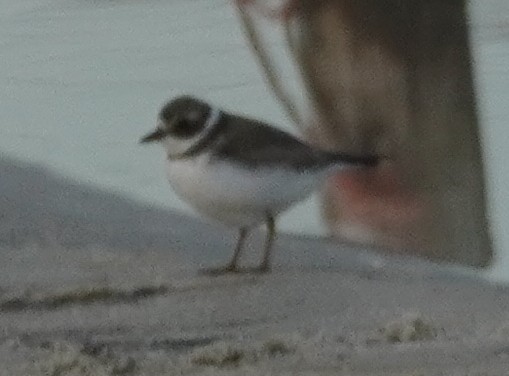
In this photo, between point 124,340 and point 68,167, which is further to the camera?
point 68,167

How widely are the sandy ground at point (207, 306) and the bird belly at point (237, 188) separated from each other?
11 centimetres

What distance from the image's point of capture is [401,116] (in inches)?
85.8

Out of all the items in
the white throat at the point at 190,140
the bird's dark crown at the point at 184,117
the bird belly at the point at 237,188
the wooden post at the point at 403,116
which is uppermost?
the bird's dark crown at the point at 184,117

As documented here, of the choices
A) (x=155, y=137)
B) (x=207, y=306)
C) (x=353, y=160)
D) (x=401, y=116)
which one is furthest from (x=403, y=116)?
(x=207, y=306)

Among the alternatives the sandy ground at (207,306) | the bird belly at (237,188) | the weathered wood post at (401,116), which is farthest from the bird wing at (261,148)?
the weathered wood post at (401,116)

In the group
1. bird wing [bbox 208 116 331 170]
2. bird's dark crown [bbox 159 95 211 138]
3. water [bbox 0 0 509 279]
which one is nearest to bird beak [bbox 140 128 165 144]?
bird's dark crown [bbox 159 95 211 138]

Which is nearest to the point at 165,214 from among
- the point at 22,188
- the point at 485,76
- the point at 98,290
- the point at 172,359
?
the point at 22,188

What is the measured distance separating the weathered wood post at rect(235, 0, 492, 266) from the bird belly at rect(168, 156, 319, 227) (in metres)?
0.41

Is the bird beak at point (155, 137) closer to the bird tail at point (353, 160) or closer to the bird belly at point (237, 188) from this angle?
the bird belly at point (237, 188)

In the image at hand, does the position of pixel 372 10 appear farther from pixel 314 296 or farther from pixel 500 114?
pixel 314 296

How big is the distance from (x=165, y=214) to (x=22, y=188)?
11.9 inches

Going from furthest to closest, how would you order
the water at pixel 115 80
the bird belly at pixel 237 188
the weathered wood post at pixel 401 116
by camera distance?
the water at pixel 115 80 → the weathered wood post at pixel 401 116 → the bird belly at pixel 237 188

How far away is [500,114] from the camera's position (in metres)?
2.11

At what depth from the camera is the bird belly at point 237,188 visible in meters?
1.77
